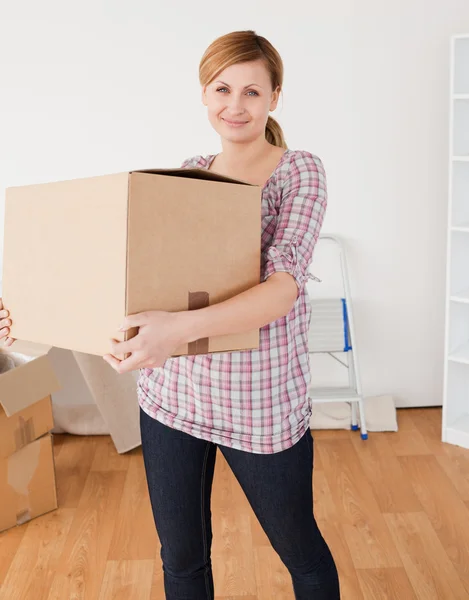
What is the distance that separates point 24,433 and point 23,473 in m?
0.13

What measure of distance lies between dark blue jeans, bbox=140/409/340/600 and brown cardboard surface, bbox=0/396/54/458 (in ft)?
3.32

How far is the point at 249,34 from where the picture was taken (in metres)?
1.22

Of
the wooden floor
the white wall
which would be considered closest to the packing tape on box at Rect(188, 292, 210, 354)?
the wooden floor

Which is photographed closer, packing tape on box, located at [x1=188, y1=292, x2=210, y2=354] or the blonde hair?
packing tape on box, located at [x1=188, y1=292, x2=210, y2=354]

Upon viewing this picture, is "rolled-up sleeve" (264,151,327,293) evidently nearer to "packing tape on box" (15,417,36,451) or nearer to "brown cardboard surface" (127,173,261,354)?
"brown cardboard surface" (127,173,261,354)

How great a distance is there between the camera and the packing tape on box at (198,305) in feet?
3.38

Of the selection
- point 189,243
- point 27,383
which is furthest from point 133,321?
point 27,383

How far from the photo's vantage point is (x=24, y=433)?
7.24ft

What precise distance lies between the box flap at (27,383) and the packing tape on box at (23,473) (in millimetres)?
172

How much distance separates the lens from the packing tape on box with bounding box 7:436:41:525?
2.18 meters

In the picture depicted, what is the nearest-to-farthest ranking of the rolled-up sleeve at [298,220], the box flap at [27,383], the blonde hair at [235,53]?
1. the rolled-up sleeve at [298,220]
2. the blonde hair at [235,53]
3. the box flap at [27,383]

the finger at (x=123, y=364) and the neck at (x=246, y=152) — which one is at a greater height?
the neck at (x=246, y=152)

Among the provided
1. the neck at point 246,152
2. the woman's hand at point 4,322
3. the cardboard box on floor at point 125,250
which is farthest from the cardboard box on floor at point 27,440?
the neck at point 246,152

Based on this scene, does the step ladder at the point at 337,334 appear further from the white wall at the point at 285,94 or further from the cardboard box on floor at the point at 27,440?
the cardboard box on floor at the point at 27,440
